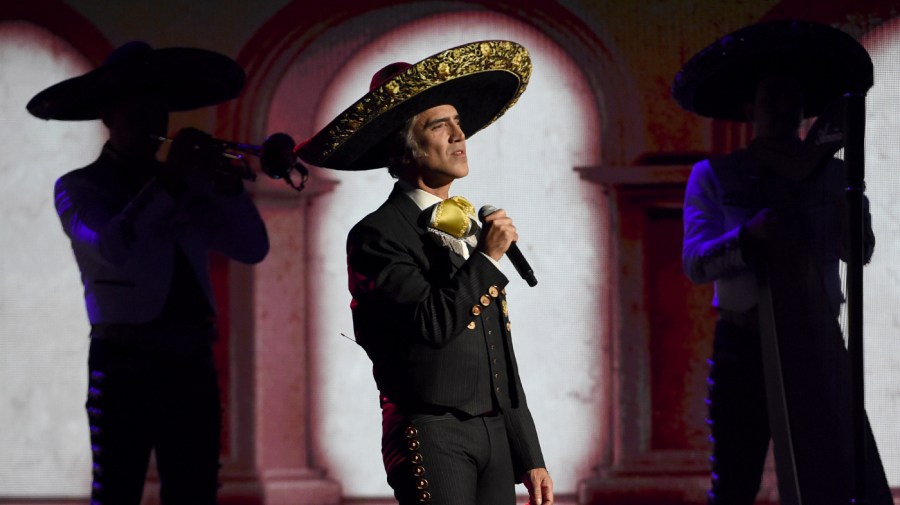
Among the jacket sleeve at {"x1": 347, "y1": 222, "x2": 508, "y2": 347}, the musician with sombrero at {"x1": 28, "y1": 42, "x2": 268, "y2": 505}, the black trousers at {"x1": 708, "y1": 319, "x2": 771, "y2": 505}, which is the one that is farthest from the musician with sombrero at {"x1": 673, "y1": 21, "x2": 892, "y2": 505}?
the musician with sombrero at {"x1": 28, "y1": 42, "x2": 268, "y2": 505}

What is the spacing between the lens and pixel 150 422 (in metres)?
3.05

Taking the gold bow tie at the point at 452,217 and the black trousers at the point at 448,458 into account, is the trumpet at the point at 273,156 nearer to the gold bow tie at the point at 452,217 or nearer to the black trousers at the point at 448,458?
the gold bow tie at the point at 452,217

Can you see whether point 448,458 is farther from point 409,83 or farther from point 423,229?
point 409,83

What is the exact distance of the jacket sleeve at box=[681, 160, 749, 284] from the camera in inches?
120

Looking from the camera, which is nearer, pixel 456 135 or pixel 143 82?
pixel 456 135

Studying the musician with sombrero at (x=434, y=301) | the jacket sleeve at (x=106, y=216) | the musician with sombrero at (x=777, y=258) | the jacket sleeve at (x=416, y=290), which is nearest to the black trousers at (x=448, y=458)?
the musician with sombrero at (x=434, y=301)

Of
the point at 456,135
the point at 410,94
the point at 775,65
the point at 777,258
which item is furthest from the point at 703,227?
the point at 410,94

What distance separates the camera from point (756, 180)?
3006 millimetres

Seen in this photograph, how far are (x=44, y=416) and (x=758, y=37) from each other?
286 cm

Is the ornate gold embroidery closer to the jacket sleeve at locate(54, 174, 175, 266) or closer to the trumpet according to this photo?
the jacket sleeve at locate(54, 174, 175, 266)

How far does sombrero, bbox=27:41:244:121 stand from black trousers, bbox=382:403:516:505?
1.55 metres

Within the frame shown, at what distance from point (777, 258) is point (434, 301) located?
1.16 metres

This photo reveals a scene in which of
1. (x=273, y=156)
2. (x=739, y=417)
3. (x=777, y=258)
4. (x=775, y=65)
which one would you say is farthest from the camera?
(x=273, y=156)

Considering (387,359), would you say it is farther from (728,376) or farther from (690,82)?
(690,82)
